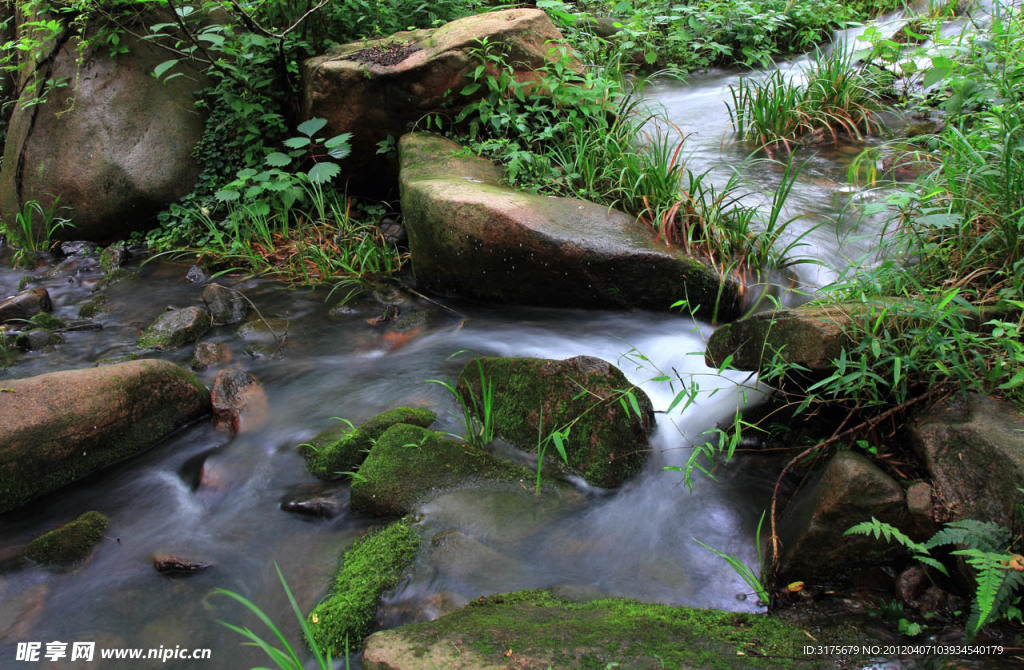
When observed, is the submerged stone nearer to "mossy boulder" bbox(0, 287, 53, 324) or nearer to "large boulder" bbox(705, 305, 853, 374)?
"mossy boulder" bbox(0, 287, 53, 324)

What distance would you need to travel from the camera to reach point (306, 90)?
18.3ft

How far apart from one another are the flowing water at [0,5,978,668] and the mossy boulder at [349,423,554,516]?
0.08 meters

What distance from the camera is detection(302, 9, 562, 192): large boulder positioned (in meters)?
5.18

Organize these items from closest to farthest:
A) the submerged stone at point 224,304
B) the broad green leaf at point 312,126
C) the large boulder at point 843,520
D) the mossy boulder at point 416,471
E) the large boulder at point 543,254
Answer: the large boulder at point 843,520
the mossy boulder at point 416,471
the large boulder at point 543,254
the submerged stone at point 224,304
the broad green leaf at point 312,126

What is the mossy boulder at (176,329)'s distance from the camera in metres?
4.33

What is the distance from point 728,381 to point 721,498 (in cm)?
81

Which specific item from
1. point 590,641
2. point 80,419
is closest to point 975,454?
point 590,641

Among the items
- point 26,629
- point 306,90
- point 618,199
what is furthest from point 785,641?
point 306,90

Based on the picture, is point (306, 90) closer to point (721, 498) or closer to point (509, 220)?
point (509, 220)

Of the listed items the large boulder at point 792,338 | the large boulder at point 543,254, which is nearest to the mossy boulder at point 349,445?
the large boulder at point 543,254

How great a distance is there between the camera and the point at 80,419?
10.3ft

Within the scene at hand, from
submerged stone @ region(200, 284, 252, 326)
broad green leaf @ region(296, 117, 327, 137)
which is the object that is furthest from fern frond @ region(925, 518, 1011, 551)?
broad green leaf @ region(296, 117, 327, 137)

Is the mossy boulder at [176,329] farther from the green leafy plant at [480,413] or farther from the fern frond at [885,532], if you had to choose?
the fern frond at [885,532]

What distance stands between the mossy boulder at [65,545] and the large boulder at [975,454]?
11.1 feet
